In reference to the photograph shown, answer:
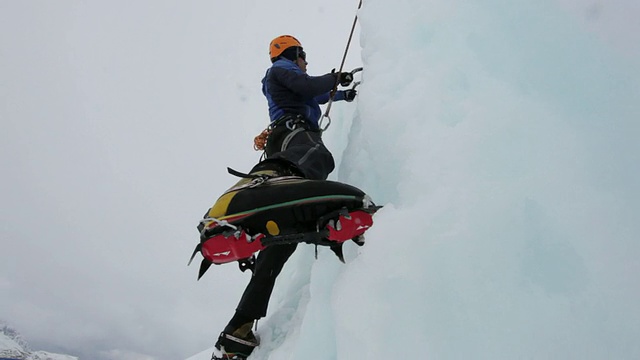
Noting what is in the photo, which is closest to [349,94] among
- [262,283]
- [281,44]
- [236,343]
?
[281,44]

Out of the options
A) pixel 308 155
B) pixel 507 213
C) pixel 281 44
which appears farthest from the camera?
pixel 281 44

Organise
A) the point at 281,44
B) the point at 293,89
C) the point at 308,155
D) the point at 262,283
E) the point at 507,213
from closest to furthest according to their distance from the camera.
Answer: the point at 507,213, the point at 308,155, the point at 262,283, the point at 293,89, the point at 281,44

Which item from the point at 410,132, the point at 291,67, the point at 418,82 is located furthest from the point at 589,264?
the point at 291,67

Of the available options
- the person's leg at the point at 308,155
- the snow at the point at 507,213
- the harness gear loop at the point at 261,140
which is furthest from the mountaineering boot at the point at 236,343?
the harness gear loop at the point at 261,140

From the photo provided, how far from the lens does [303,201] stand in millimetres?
1879

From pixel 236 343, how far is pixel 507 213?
5.43ft

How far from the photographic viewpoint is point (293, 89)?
2.68 metres

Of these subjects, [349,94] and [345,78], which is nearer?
[345,78]

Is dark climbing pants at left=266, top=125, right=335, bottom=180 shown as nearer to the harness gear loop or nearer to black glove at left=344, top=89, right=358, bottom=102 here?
the harness gear loop

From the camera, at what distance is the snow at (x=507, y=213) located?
1186 millimetres

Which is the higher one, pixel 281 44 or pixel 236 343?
pixel 281 44

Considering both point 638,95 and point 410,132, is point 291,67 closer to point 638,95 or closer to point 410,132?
point 410,132

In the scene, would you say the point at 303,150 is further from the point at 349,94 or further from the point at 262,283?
the point at 349,94

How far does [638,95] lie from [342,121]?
269 centimetres
